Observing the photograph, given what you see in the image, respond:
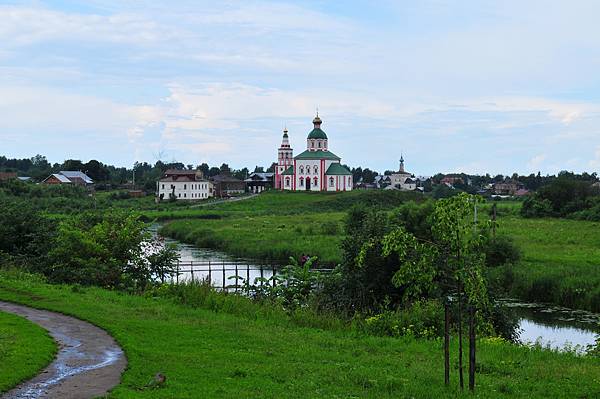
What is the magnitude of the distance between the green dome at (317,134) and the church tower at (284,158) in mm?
8109

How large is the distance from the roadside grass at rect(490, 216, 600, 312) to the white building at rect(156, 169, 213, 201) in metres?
75.2

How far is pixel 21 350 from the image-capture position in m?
13.2

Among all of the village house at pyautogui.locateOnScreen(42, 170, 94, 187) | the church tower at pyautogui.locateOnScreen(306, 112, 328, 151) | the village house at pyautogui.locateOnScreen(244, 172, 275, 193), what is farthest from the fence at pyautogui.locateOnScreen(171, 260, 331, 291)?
the village house at pyautogui.locateOnScreen(244, 172, 275, 193)

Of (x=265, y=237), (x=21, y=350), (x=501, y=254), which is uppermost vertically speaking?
(x=265, y=237)

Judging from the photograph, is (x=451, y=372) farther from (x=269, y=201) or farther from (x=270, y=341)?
(x=269, y=201)

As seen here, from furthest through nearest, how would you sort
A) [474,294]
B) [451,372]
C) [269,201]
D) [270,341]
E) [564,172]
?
1. [564,172]
2. [269,201]
3. [270,341]
4. [451,372]
5. [474,294]

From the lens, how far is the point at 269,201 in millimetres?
105812

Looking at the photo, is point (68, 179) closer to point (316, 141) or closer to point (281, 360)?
point (316, 141)

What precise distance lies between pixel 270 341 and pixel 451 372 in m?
4.01

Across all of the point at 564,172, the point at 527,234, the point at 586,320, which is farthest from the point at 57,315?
the point at 564,172

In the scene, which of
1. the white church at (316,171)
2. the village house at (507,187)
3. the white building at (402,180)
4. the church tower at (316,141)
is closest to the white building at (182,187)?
the white church at (316,171)

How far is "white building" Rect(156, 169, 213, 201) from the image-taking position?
119188 mm

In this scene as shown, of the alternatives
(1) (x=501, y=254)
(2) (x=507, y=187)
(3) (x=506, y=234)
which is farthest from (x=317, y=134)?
(1) (x=501, y=254)

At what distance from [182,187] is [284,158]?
2244cm
